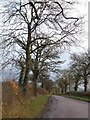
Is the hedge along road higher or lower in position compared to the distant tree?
lower

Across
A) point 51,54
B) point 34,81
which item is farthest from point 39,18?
point 34,81

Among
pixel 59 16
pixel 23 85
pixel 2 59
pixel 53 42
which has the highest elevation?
pixel 59 16

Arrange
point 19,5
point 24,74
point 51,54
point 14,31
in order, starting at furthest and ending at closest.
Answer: point 51,54, point 24,74, point 14,31, point 19,5

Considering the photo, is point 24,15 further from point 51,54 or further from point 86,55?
point 86,55

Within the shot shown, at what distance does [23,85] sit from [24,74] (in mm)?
2743

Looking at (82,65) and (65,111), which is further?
(82,65)

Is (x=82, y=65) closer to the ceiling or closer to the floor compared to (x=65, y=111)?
closer to the ceiling

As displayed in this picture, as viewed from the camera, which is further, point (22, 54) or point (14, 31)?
point (22, 54)

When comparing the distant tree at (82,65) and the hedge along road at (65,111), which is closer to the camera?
the hedge along road at (65,111)

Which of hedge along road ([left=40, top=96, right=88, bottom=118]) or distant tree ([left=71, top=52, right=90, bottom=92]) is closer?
hedge along road ([left=40, top=96, right=88, bottom=118])

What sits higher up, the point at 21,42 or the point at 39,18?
the point at 39,18

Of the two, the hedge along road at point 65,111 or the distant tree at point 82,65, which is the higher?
the distant tree at point 82,65

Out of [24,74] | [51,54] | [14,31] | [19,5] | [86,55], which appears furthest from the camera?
[86,55]

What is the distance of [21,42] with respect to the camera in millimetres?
33156
